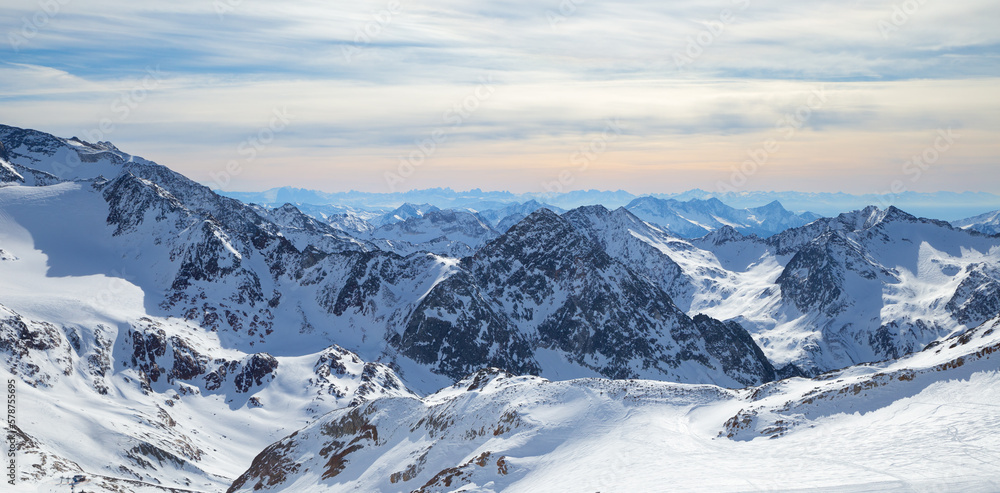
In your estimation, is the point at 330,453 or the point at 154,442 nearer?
the point at 330,453

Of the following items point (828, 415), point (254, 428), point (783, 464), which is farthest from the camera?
point (254, 428)

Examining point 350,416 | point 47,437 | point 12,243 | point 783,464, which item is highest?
point 12,243

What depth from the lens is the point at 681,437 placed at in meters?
55.3

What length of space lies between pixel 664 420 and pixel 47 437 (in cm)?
11273

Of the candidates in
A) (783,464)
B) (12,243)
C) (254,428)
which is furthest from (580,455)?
(12,243)

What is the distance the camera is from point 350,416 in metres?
86.5

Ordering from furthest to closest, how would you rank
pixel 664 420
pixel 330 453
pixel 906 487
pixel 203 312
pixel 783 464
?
1. pixel 203 312
2. pixel 330 453
3. pixel 664 420
4. pixel 783 464
5. pixel 906 487

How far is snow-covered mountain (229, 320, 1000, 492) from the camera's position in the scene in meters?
38.0

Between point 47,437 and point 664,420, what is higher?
point 664,420

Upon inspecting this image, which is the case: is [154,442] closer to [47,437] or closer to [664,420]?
[47,437]

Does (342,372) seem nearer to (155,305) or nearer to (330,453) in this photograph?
(155,305)

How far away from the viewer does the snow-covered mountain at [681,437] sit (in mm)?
38031

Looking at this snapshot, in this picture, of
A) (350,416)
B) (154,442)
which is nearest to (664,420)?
(350,416)

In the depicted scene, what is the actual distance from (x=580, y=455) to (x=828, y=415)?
21410 mm
